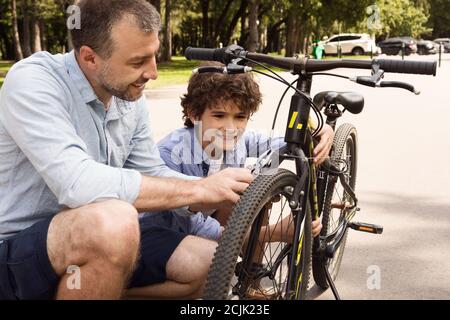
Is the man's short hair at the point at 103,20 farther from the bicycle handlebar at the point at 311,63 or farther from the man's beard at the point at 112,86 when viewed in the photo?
the bicycle handlebar at the point at 311,63

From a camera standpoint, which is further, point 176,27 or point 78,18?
point 176,27

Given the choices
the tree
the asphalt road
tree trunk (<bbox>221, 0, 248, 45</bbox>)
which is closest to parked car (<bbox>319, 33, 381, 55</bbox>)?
tree trunk (<bbox>221, 0, 248, 45</bbox>)

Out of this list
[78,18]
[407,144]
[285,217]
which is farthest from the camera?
[407,144]

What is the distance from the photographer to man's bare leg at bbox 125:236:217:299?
9.49 feet

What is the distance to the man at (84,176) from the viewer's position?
2266 mm

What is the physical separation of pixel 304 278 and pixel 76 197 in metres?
1.08

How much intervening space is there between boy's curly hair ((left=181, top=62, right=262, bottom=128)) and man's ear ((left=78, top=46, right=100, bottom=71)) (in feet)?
2.65

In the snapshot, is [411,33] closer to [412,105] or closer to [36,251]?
[412,105]

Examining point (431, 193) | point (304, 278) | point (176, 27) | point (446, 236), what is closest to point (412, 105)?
point (431, 193)

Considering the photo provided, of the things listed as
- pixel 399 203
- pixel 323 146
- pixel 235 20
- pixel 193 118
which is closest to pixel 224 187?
pixel 323 146

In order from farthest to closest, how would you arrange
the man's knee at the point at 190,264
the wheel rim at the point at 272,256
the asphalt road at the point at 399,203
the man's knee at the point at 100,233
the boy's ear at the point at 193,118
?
the asphalt road at the point at 399,203 → the boy's ear at the point at 193,118 → the man's knee at the point at 190,264 → the wheel rim at the point at 272,256 → the man's knee at the point at 100,233

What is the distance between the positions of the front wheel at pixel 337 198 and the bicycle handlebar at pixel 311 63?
3.10ft

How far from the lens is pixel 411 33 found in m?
72.2

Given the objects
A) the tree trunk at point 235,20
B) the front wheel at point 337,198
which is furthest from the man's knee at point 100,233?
the tree trunk at point 235,20
